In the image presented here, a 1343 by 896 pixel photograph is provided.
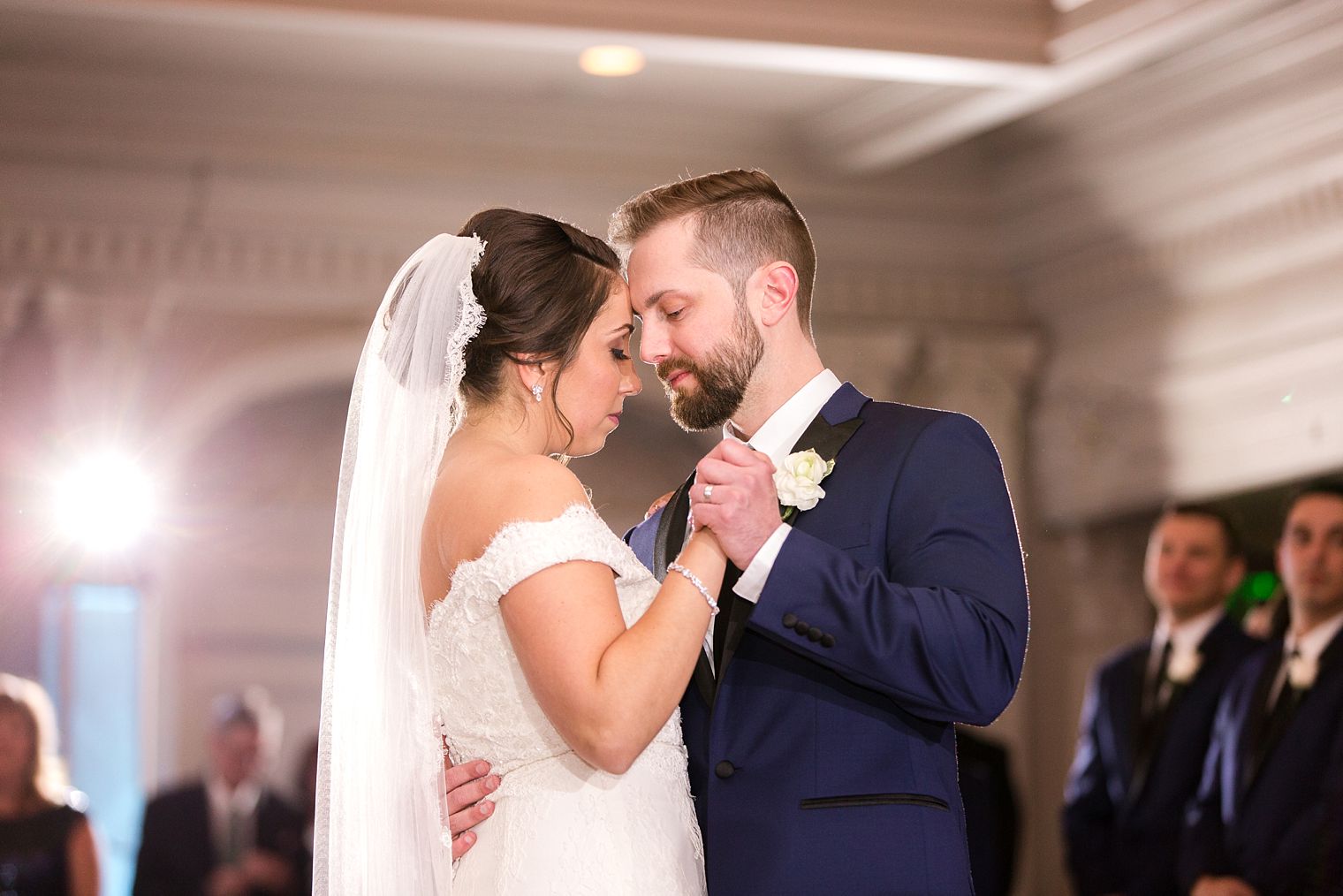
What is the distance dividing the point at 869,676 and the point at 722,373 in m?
0.67

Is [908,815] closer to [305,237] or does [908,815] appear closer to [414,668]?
[414,668]

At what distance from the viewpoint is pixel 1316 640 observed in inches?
231

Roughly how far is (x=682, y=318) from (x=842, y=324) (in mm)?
5633

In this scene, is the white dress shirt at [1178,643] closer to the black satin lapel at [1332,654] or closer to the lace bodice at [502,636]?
the black satin lapel at [1332,654]

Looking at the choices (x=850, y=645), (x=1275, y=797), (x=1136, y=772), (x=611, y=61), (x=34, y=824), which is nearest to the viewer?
(x=850, y=645)

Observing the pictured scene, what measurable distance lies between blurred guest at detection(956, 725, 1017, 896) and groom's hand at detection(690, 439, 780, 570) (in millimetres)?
5470

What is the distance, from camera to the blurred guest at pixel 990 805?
7.50 meters

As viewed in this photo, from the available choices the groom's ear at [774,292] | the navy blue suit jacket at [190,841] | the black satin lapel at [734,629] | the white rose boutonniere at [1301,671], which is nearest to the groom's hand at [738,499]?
the black satin lapel at [734,629]

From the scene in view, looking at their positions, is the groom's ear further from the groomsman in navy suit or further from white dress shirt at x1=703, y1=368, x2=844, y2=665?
the groomsman in navy suit

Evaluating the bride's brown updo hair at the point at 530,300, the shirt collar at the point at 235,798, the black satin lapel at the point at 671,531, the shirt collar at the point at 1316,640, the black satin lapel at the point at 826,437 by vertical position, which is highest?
the bride's brown updo hair at the point at 530,300

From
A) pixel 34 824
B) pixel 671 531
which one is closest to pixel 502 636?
pixel 671 531

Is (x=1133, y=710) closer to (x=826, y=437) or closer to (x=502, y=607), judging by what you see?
(x=826, y=437)

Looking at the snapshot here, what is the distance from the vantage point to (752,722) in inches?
95.7

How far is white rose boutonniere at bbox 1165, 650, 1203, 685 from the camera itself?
632 cm
